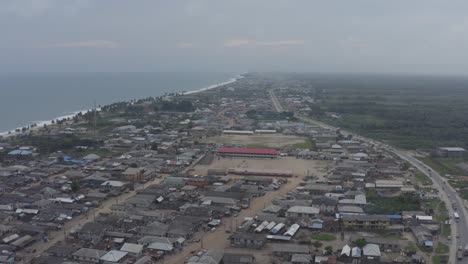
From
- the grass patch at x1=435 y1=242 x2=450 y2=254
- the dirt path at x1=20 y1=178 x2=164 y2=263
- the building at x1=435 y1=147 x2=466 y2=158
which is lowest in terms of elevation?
the dirt path at x1=20 y1=178 x2=164 y2=263

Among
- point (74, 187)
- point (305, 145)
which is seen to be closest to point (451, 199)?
point (305, 145)

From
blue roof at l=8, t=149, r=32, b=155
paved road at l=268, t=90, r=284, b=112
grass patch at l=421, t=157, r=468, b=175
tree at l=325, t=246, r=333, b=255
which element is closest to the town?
tree at l=325, t=246, r=333, b=255

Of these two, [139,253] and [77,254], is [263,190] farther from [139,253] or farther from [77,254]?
[77,254]

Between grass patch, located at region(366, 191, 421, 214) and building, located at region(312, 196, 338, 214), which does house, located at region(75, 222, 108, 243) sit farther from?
grass patch, located at region(366, 191, 421, 214)

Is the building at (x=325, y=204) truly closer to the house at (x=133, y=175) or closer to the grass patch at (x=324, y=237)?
the grass patch at (x=324, y=237)

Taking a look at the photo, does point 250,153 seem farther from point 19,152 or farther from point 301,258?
point 301,258

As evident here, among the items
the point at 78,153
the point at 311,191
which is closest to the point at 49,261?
the point at 311,191
